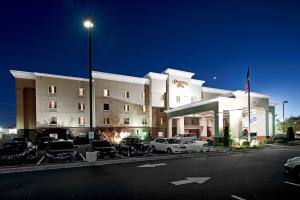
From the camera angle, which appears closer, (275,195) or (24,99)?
(275,195)

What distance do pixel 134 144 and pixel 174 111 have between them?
813 inches

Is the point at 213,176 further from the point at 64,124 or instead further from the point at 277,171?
the point at 64,124

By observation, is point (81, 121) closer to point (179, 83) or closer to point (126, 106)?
point (126, 106)

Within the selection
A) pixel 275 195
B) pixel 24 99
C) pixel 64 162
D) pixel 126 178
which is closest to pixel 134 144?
pixel 64 162

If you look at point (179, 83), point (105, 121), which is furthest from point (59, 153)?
point (179, 83)

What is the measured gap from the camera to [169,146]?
21062mm

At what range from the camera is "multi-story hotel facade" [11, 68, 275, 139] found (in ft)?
109

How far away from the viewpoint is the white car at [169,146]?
68.0 ft

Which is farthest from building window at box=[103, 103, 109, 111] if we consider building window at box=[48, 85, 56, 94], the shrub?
the shrub

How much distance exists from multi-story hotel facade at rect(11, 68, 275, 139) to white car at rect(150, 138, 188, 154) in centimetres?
1090

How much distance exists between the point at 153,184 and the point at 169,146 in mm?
11536

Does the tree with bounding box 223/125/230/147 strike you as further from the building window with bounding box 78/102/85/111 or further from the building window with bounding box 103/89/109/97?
the building window with bounding box 78/102/85/111

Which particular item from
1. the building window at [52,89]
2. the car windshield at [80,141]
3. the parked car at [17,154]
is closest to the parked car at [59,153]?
the parked car at [17,154]

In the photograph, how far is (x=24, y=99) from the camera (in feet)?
122
